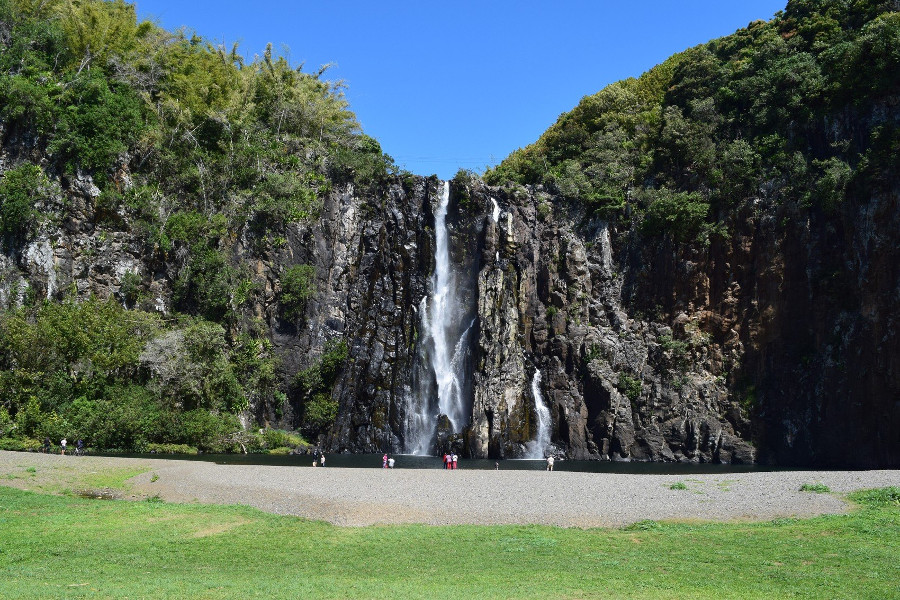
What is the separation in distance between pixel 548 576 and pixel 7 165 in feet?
152

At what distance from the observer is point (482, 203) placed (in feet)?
174

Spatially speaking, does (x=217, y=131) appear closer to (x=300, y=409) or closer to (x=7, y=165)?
(x=7, y=165)

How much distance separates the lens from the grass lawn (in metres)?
12.0

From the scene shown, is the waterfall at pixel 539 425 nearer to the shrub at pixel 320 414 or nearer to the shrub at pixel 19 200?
the shrub at pixel 320 414

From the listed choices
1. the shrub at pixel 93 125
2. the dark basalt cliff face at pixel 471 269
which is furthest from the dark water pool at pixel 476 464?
the shrub at pixel 93 125

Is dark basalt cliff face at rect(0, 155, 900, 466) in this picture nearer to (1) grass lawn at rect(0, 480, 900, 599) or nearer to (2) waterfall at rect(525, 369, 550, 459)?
(2) waterfall at rect(525, 369, 550, 459)

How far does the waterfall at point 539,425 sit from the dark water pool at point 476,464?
7.36 feet

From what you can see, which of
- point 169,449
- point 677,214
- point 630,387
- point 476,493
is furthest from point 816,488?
point 169,449

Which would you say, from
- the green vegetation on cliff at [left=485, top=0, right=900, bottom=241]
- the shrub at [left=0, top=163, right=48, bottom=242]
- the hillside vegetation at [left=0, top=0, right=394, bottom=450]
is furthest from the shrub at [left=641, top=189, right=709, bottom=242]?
the shrub at [left=0, top=163, right=48, bottom=242]

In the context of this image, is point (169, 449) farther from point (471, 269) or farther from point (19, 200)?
point (471, 269)

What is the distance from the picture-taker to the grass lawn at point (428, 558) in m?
12.0

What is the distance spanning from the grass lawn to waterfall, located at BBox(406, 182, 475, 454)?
90.2 feet

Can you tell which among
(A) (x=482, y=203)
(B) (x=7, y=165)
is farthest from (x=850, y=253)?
(B) (x=7, y=165)

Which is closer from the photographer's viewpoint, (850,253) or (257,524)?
(257,524)
